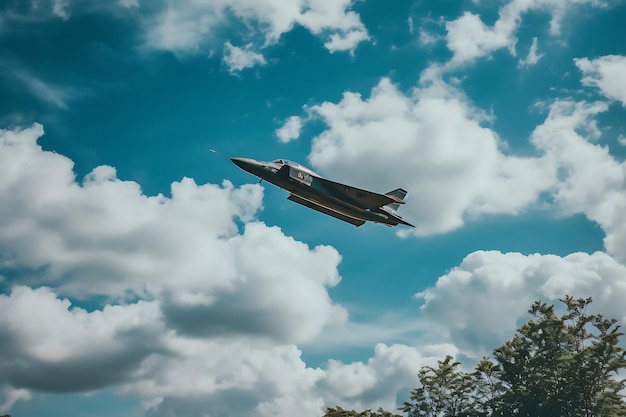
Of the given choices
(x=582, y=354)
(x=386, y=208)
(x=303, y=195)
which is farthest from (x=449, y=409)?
(x=303, y=195)

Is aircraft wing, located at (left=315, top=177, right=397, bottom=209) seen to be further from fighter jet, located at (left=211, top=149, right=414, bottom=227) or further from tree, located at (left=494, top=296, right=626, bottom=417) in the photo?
tree, located at (left=494, top=296, right=626, bottom=417)

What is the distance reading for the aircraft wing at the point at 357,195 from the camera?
47.2 metres

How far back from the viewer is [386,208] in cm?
4934

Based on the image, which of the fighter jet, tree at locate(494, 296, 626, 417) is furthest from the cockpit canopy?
tree at locate(494, 296, 626, 417)

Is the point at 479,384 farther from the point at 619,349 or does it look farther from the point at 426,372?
the point at 619,349

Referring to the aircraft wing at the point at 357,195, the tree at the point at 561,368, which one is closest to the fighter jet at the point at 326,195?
the aircraft wing at the point at 357,195

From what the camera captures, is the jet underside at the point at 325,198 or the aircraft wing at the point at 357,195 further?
the aircraft wing at the point at 357,195

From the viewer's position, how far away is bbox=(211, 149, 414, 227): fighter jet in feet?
149

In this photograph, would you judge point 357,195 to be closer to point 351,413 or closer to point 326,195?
point 326,195

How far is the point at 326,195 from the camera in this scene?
46.9 metres

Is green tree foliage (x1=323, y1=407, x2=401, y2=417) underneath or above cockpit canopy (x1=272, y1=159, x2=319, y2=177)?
underneath

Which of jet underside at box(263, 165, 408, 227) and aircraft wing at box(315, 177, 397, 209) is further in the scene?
aircraft wing at box(315, 177, 397, 209)

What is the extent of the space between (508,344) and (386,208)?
123 feet

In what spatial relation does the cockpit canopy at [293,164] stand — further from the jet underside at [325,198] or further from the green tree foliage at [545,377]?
the green tree foliage at [545,377]
